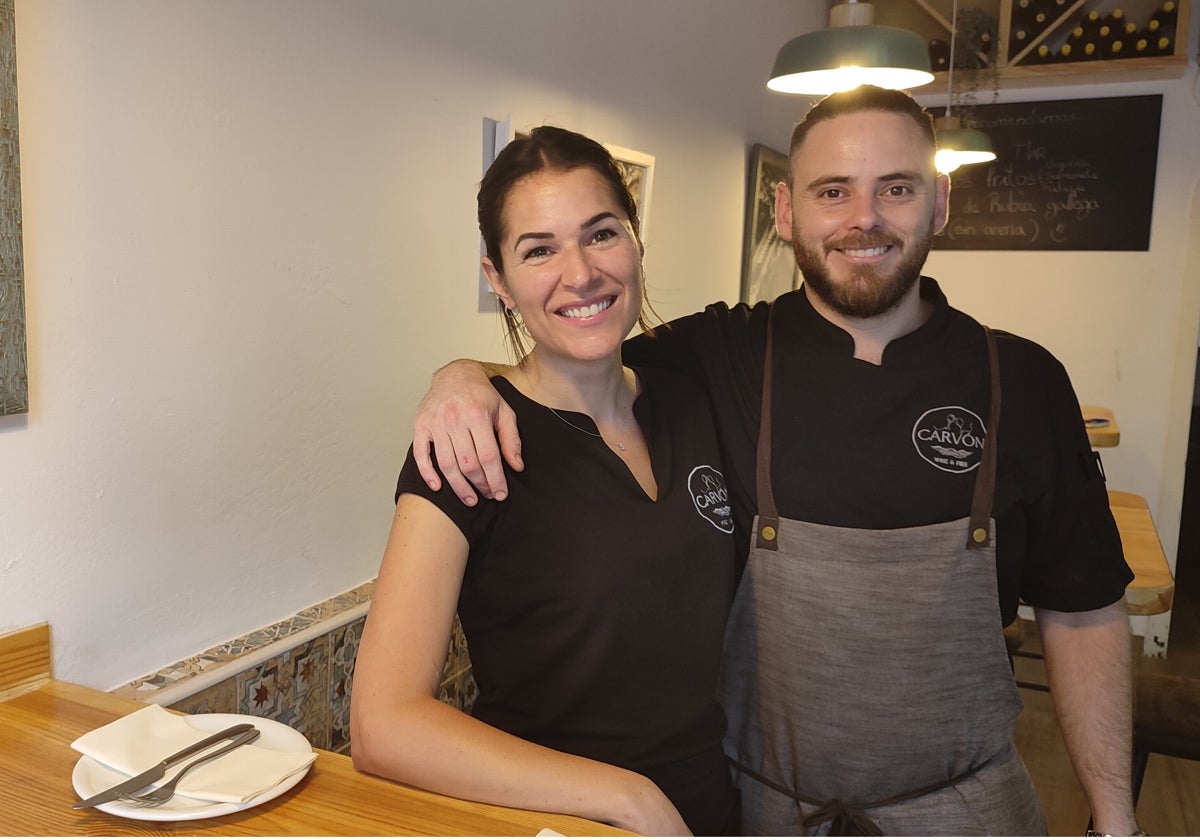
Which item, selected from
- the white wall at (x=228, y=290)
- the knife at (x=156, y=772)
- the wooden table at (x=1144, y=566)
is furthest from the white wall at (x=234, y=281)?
the wooden table at (x=1144, y=566)

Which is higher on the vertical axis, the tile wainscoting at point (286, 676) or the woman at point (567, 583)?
the woman at point (567, 583)

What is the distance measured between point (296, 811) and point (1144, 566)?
2.29 m

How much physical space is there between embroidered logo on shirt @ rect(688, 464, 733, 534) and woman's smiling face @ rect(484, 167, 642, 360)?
0.71 feet

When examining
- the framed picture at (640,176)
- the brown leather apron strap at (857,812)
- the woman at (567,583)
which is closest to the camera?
the woman at (567,583)

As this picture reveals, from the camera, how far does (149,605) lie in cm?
141

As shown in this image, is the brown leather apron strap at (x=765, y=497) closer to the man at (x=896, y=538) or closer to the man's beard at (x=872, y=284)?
the man at (x=896, y=538)

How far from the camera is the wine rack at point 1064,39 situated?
411 centimetres

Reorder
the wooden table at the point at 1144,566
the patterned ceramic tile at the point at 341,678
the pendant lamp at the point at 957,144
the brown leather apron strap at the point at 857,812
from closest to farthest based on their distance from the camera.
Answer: the brown leather apron strap at the point at 857,812 → the patterned ceramic tile at the point at 341,678 → the wooden table at the point at 1144,566 → the pendant lamp at the point at 957,144

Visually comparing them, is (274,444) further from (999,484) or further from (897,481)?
(999,484)

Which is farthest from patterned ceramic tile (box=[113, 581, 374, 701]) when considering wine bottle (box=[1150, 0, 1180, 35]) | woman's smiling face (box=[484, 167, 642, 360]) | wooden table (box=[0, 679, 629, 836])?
wine bottle (box=[1150, 0, 1180, 35])

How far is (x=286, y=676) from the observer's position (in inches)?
63.1

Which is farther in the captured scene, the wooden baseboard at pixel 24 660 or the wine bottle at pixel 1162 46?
the wine bottle at pixel 1162 46

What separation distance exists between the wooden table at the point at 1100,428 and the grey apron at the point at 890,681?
170 cm

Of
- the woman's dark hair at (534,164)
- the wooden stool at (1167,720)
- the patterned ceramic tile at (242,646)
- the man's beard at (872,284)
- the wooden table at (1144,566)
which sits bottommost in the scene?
the wooden stool at (1167,720)
